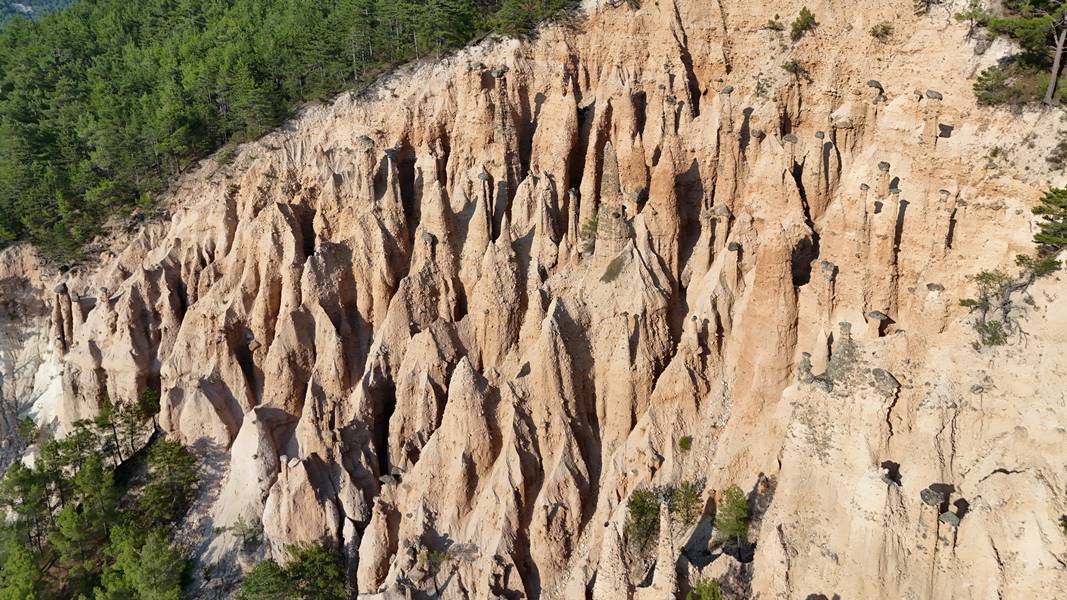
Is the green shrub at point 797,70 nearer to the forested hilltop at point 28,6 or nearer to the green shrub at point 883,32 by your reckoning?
the green shrub at point 883,32

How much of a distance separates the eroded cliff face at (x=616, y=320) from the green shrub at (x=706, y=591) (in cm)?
74

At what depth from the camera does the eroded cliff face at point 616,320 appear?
668 inches

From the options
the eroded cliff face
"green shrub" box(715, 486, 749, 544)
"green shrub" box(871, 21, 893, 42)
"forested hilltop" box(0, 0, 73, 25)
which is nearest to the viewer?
the eroded cliff face

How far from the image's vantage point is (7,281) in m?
32.8

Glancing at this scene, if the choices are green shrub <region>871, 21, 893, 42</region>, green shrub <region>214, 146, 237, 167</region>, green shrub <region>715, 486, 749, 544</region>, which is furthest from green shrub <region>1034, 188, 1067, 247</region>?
green shrub <region>214, 146, 237, 167</region>

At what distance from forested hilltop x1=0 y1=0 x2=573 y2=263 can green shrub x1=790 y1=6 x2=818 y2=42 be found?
33.4ft

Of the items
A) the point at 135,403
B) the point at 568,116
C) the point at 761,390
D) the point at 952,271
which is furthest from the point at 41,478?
the point at 952,271

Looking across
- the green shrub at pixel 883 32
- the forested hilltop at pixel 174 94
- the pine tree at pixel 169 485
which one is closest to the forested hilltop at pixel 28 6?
the forested hilltop at pixel 174 94

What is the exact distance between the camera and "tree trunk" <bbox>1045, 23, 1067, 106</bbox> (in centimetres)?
2025

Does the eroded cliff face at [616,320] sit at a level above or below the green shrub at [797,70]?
below

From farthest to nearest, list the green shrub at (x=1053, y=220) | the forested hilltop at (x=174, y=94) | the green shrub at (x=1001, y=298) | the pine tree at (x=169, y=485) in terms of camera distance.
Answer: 1. the forested hilltop at (x=174, y=94)
2. the pine tree at (x=169, y=485)
3. the green shrub at (x=1001, y=298)
4. the green shrub at (x=1053, y=220)

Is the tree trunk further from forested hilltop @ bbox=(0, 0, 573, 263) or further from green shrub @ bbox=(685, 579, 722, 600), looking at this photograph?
forested hilltop @ bbox=(0, 0, 573, 263)

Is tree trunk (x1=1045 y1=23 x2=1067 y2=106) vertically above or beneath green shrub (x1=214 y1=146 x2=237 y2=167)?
beneath

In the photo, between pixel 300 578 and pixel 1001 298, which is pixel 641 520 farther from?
pixel 1001 298
